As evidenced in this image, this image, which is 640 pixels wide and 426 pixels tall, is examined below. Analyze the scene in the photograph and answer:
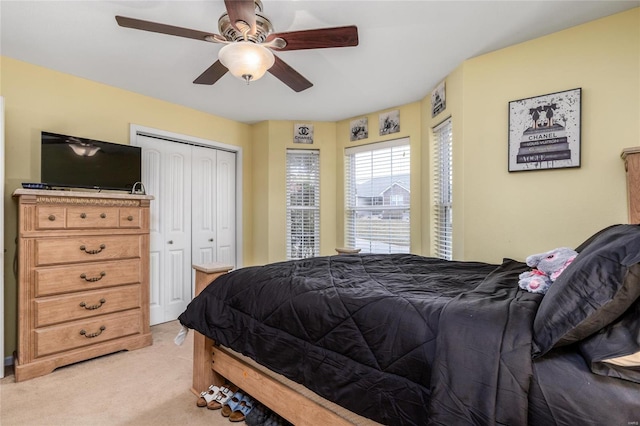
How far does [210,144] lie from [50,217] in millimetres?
1922

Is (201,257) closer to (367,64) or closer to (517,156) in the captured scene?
(367,64)

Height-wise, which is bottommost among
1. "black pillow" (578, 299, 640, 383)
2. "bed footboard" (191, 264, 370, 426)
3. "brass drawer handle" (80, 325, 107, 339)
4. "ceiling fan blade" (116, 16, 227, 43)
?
"brass drawer handle" (80, 325, 107, 339)

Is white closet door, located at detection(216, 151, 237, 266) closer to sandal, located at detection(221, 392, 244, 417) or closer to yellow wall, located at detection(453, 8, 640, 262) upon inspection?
sandal, located at detection(221, 392, 244, 417)

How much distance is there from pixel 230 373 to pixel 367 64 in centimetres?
250

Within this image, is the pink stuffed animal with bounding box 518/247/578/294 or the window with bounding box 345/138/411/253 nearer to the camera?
the pink stuffed animal with bounding box 518/247/578/294

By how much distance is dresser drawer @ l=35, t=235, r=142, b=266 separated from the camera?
7.64 ft

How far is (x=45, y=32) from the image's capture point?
7.16 ft

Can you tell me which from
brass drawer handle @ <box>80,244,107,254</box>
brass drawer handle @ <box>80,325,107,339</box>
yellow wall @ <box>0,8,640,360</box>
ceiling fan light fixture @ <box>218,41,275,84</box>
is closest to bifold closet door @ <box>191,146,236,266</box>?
yellow wall @ <box>0,8,640,360</box>

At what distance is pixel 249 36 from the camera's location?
1.79 meters

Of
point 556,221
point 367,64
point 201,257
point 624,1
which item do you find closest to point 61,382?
point 201,257

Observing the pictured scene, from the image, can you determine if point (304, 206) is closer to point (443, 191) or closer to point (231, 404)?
point (443, 191)

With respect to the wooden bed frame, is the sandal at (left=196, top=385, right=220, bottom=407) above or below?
below

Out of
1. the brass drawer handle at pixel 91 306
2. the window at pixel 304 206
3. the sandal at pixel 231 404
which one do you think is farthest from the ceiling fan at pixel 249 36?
the window at pixel 304 206

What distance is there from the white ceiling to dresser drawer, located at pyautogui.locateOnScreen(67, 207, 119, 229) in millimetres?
1222
